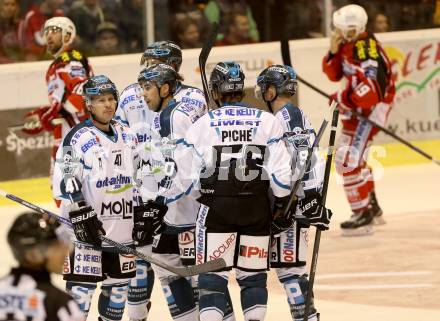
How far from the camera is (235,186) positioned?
765 centimetres

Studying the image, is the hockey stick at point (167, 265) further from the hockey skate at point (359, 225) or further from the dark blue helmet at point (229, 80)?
the hockey skate at point (359, 225)

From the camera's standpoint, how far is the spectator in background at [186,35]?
48.2ft

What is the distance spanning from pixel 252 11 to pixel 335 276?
5.62 meters

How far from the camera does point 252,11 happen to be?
1538 cm

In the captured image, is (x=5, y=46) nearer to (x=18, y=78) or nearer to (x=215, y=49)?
(x=18, y=78)

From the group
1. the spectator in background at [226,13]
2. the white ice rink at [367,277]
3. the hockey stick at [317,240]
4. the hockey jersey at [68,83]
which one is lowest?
the white ice rink at [367,277]

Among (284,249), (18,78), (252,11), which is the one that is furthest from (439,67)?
(284,249)

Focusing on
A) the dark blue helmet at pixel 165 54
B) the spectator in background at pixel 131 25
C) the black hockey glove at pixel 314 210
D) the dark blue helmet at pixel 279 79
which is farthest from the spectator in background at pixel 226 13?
the black hockey glove at pixel 314 210

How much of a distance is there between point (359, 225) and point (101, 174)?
4.43m

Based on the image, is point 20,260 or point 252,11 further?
point 252,11

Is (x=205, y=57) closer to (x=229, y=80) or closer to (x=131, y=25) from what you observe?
(x=229, y=80)

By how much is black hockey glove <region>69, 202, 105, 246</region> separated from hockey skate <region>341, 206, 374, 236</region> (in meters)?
4.52

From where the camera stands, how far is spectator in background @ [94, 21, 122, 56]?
46.7 ft

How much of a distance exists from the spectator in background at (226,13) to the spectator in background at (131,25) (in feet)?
2.90
